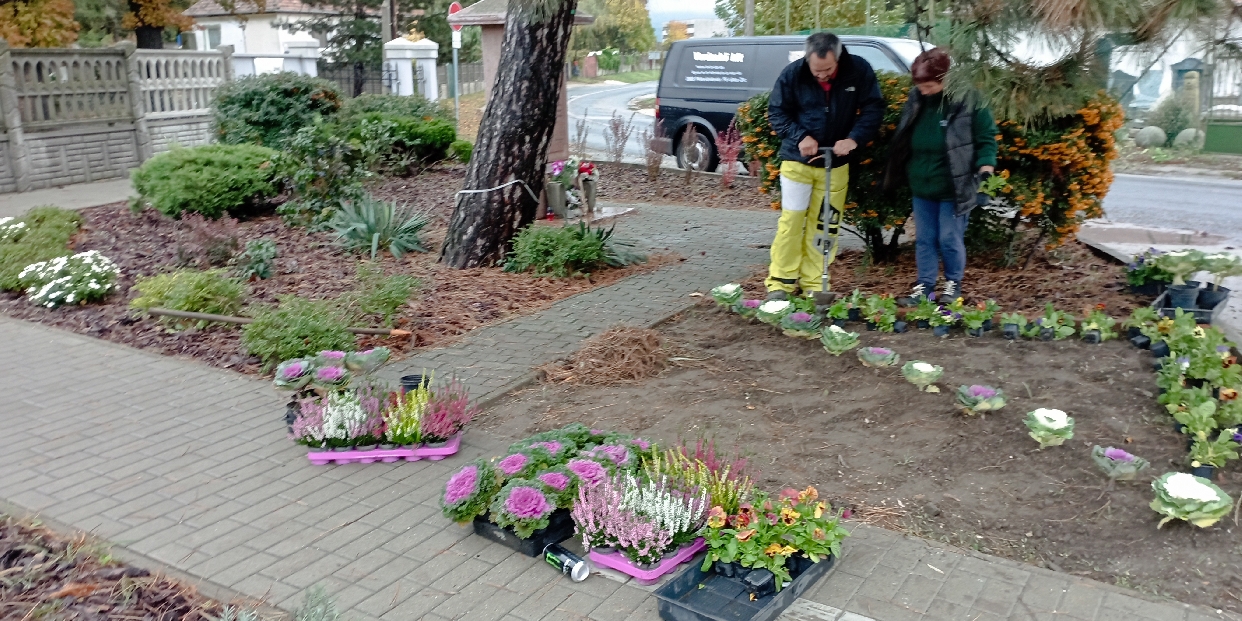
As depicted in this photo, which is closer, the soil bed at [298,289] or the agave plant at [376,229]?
the soil bed at [298,289]

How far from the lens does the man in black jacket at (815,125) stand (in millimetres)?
6359

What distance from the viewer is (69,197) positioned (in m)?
12.9

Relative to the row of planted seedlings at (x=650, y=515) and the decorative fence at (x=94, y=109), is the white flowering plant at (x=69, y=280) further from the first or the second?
the decorative fence at (x=94, y=109)

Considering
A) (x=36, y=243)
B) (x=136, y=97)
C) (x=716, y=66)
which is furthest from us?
(x=136, y=97)

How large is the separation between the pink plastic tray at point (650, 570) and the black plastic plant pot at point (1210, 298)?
14.2 ft

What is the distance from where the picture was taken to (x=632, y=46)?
69312 mm

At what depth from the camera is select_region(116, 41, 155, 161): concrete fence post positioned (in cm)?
1516

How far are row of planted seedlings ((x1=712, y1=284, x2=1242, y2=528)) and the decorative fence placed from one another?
10.6 m

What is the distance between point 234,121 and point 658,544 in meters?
11.8

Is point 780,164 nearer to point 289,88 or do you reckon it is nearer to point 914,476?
point 914,476

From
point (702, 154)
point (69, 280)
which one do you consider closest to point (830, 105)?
point (69, 280)

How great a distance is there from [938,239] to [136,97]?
13.6 meters

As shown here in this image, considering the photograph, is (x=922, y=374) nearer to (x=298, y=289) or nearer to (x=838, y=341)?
(x=838, y=341)

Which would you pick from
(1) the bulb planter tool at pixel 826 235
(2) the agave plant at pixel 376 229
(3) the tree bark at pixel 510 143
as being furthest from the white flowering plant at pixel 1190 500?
(2) the agave plant at pixel 376 229
